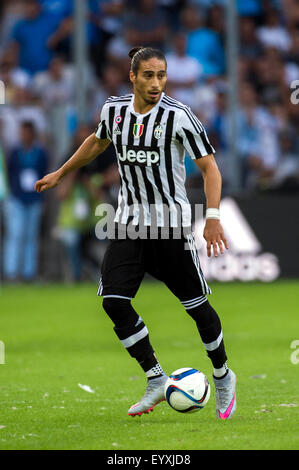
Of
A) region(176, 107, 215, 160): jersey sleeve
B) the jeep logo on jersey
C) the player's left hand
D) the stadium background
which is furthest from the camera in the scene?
the stadium background

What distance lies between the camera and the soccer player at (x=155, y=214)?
620 cm

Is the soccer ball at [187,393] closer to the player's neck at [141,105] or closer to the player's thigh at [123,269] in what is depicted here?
the player's thigh at [123,269]

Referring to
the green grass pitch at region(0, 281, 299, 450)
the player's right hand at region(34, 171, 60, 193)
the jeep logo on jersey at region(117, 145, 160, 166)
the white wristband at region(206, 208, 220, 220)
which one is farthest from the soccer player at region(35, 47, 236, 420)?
the player's right hand at region(34, 171, 60, 193)

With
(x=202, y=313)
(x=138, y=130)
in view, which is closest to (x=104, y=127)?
(x=138, y=130)

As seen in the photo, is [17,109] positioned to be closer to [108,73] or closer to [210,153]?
[108,73]

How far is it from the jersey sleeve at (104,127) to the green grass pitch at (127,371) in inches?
70.3

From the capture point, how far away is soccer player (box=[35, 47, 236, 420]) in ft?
20.3

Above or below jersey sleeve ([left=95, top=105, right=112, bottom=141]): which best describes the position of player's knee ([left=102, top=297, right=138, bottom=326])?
below

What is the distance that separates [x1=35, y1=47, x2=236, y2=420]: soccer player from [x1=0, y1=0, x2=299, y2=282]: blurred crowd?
918 cm

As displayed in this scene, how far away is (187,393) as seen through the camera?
243 inches

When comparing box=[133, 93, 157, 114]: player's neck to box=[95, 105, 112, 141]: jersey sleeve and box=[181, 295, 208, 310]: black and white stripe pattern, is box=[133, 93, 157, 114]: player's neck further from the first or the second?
box=[181, 295, 208, 310]: black and white stripe pattern

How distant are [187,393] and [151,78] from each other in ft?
6.34

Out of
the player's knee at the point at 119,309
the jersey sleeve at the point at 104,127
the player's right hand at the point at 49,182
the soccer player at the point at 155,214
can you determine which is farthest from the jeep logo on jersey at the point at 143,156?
the player's knee at the point at 119,309

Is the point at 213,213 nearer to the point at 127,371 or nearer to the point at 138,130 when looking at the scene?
the point at 138,130
